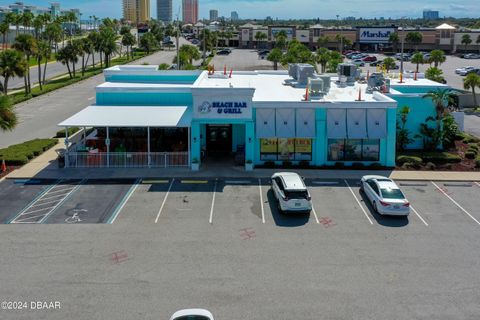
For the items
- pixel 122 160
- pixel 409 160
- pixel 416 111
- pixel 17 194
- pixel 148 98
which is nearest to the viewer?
pixel 17 194

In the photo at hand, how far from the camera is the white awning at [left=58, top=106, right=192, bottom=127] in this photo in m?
34.1

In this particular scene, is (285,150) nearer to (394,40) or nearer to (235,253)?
(235,253)

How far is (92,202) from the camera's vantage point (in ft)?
95.1

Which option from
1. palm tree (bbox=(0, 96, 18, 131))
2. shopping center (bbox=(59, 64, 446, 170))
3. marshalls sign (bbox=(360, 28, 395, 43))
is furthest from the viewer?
marshalls sign (bbox=(360, 28, 395, 43))

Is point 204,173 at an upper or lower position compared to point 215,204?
upper

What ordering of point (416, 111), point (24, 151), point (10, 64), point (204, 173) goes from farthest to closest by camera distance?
1. point (10, 64)
2. point (416, 111)
3. point (24, 151)
4. point (204, 173)

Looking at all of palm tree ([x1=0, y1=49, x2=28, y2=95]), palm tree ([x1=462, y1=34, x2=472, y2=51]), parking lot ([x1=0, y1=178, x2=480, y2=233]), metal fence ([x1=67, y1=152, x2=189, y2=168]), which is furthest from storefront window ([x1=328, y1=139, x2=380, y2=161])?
palm tree ([x1=462, y1=34, x2=472, y2=51])

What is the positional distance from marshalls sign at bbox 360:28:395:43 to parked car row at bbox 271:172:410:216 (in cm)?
11256

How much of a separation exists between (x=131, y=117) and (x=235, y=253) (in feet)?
53.8

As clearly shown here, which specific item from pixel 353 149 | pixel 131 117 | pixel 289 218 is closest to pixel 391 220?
pixel 289 218

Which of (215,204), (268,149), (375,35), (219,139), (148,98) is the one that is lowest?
(215,204)

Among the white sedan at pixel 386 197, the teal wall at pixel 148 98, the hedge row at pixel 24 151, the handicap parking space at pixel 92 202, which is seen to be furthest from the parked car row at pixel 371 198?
the hedge row at pixel 24 151

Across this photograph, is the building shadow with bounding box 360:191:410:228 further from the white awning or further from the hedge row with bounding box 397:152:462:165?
the white awning

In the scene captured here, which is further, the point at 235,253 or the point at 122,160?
the point at 122,160
